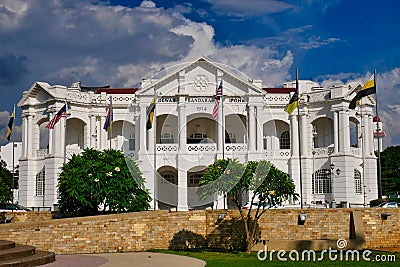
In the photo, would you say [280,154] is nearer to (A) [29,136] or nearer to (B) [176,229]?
(A) [29,136]

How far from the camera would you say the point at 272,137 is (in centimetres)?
4700

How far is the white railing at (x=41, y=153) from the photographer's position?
4478cm

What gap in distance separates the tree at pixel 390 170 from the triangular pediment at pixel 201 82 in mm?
25012

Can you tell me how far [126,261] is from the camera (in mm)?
20547

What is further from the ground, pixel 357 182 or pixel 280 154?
pixel 280 154

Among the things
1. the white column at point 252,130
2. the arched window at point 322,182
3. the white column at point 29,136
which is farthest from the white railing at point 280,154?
the white column at point 29,136

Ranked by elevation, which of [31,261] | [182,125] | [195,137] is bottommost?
[31,261]

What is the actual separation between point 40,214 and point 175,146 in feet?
40.8

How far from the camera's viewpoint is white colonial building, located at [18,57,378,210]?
43.4 meters

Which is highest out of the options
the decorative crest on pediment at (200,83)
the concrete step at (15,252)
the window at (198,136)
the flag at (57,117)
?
the decorative crest on pediment at (200,83)

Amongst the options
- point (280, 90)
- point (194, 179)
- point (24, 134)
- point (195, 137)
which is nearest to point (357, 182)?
point (280, 90)

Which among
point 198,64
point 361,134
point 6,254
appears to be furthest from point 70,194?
point 361,134

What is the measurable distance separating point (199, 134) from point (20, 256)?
2933 centimetres

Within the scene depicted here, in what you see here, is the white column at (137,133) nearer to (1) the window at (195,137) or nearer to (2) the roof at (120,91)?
(1) the window at (195,137)
